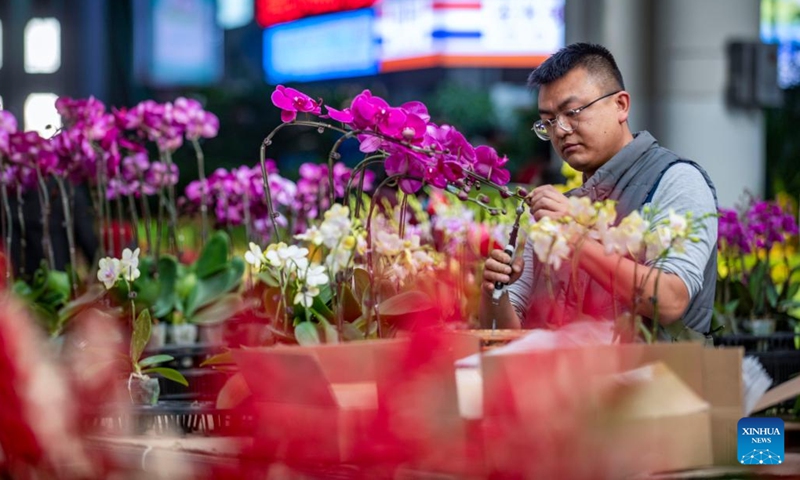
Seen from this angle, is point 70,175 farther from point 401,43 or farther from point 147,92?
point 147,92

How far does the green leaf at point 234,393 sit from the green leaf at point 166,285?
6.55 ft

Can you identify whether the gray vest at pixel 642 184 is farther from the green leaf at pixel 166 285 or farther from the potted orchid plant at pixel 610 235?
the green leaf at pixel 166 285

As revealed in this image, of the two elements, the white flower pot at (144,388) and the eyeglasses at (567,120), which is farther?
the eyeglasses at (567,120)

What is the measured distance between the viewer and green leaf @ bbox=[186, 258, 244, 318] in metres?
3.60

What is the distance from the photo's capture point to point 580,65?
227cm

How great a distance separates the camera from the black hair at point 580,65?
2.28 metres

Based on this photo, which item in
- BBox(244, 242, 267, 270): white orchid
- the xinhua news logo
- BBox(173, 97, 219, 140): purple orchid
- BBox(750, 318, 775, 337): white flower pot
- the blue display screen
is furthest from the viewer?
the blue display screen

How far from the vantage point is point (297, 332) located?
173 centimetres

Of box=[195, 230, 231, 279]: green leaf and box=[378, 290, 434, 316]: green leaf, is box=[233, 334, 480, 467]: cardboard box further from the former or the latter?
box=[195, 230, 231, 279]: green leaf

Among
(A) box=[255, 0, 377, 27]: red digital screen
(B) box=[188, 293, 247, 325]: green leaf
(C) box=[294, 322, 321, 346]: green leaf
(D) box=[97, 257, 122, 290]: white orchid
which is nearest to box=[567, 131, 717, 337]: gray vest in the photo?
(C) box=[294, 322, 321, 346]: green leaf

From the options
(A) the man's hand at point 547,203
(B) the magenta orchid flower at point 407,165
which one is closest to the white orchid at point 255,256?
(B) the magenta orchid flower at point 407,165

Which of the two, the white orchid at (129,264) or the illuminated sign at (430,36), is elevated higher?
the illuminated sign at (430,36)

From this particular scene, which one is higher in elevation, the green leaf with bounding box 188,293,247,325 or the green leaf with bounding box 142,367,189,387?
the green leaf with bounding box 142,367,189,387

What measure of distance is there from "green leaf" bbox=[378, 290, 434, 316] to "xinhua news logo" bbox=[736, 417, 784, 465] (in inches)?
25.2
